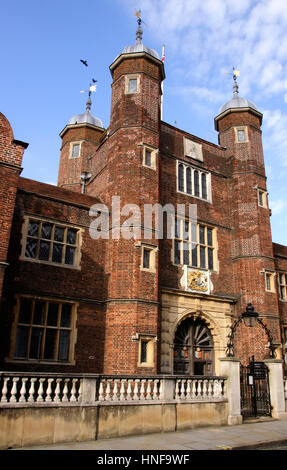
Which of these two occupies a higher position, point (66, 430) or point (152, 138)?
point (152, 138)

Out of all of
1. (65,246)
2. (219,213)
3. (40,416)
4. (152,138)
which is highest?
(152,138)

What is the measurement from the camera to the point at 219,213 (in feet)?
61.8

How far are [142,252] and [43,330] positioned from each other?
4.31 m

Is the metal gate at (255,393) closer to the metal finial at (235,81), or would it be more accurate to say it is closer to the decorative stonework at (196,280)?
the decorative stonework at (196,280)

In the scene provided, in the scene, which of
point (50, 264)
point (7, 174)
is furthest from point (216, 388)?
point (7, 174)

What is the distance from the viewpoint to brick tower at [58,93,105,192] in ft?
74.0

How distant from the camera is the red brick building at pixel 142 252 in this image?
1285 centimetres

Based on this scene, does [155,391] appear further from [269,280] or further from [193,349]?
[269,280]

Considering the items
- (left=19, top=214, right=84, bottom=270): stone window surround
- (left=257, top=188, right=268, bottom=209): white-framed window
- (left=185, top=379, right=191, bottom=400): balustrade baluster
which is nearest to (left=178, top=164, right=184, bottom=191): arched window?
(left=257, top=188, right=268, bottom=209): white-framed window

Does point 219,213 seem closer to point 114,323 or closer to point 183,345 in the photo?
point 183,345

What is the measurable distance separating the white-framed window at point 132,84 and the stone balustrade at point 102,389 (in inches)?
465

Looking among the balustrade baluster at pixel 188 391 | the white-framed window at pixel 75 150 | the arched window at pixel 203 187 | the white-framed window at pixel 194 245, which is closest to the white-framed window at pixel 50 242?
the white-framed window at pixel 194 245

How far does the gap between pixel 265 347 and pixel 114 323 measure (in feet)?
23.1
